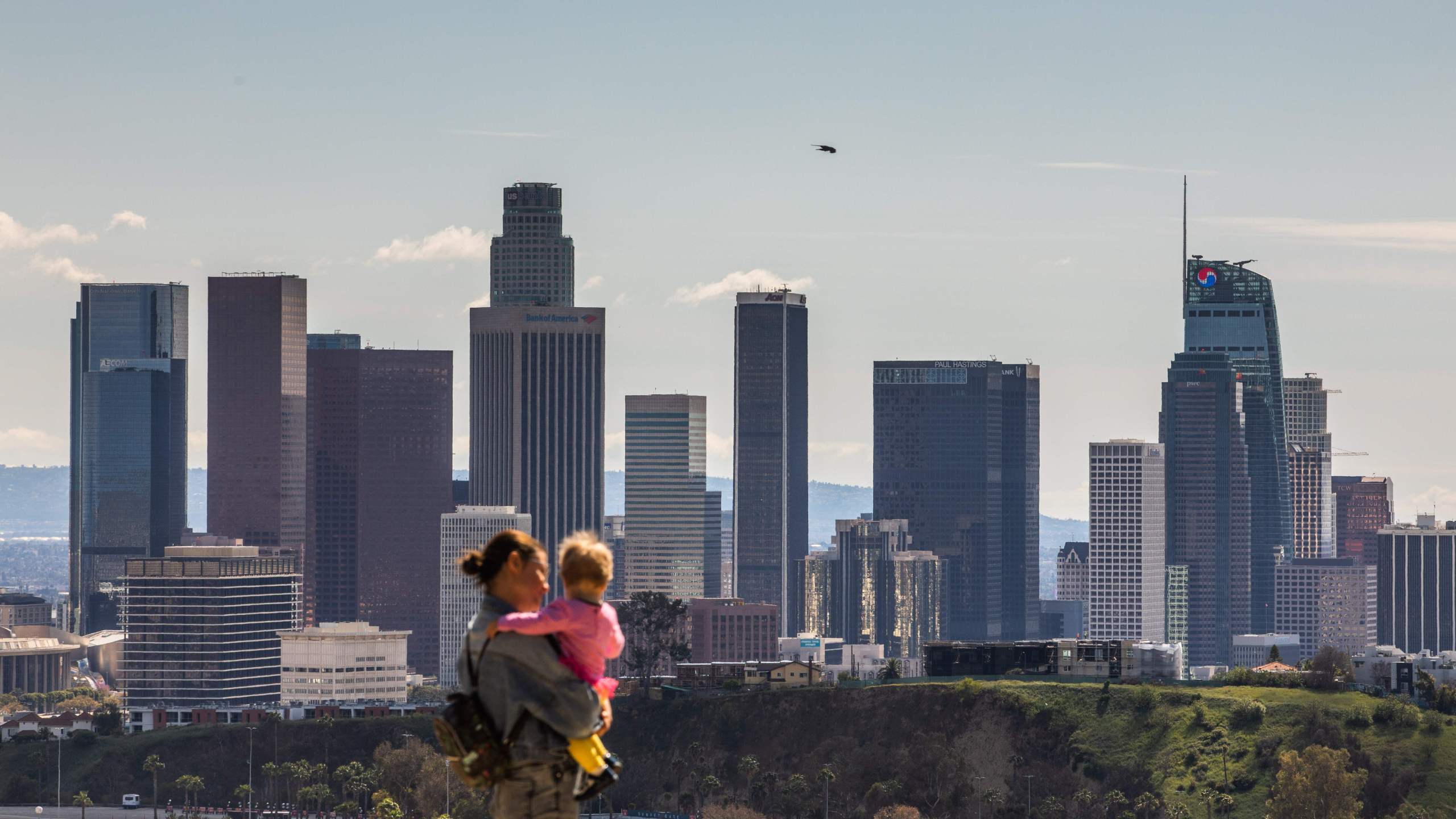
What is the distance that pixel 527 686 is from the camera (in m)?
18.5

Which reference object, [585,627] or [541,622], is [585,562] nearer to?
[585,627]

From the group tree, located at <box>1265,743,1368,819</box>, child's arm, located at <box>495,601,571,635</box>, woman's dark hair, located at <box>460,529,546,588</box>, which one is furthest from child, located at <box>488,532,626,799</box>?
tree, located at <box>1265,743,1368,819</box>

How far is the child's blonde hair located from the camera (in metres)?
18.8

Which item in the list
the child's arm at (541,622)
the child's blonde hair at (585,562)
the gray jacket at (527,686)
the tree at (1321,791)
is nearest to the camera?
the child's arm at (541,622)

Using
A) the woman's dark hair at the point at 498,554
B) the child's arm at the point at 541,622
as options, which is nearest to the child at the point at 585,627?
the child's arm at the point at 541,622

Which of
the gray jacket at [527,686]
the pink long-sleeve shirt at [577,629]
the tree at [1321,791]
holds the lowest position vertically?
the tree at [1321,791]

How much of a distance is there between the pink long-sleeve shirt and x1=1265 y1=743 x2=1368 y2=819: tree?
16095 centimetres

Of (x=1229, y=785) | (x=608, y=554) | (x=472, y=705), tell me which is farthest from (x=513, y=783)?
(x=1229, y=785)

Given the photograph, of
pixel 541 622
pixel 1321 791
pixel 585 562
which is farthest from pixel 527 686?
pixel 1321 791

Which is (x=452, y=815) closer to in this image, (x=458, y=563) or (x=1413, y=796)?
(x=1413, y=796)

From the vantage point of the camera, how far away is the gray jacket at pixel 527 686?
18438 millimetres

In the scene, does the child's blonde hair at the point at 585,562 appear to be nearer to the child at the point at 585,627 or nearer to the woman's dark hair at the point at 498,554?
the child at the point at 585,627

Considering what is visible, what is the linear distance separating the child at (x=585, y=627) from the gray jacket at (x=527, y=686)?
0.30 feet

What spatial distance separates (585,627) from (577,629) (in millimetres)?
66
